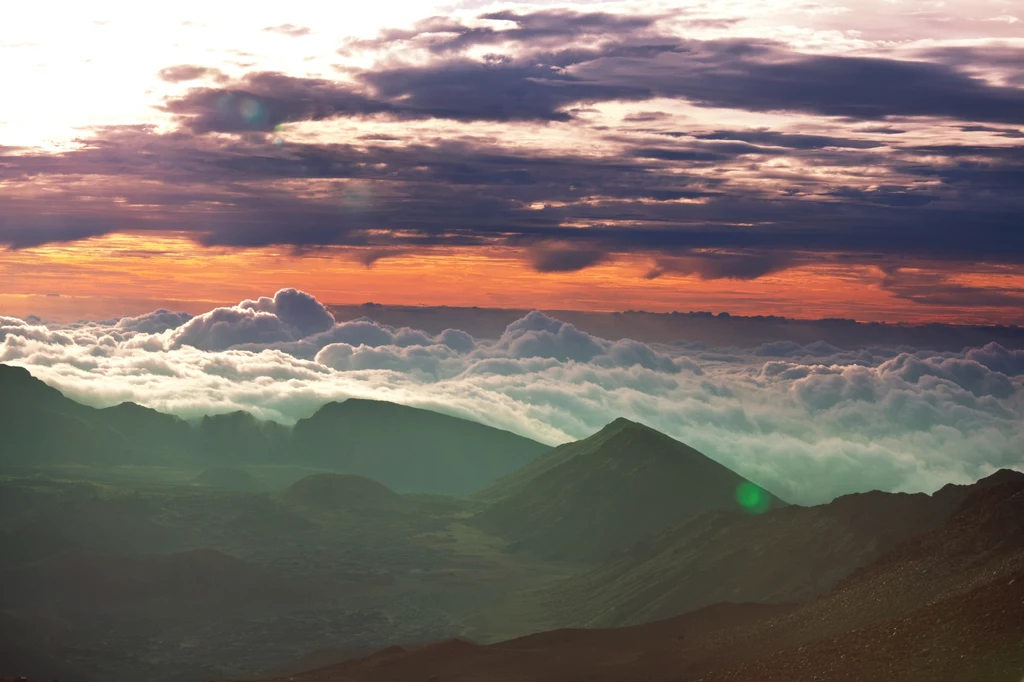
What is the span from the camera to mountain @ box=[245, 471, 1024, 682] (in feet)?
223

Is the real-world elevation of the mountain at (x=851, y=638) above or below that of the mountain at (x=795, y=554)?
above

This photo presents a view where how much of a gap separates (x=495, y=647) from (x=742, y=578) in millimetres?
71302

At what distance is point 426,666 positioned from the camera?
114312mm

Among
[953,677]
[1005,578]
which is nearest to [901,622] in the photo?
[1005,578]

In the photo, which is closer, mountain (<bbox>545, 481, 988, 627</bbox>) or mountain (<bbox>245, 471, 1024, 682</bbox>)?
mountain (<bbox>245, 471, 1024, 682</bbox>)

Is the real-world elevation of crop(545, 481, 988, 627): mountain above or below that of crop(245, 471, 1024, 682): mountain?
below

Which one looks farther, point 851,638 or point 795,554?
point 795,554

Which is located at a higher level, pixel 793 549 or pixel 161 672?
pixel 793 549

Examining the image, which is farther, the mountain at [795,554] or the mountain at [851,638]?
the mountain at [795,554]

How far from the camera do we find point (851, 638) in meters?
76.3

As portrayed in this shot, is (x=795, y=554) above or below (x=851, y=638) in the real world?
below

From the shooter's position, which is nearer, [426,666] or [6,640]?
[426,666]

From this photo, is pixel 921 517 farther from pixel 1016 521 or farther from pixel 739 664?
pixel 739 664

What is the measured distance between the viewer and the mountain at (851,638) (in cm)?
6788
